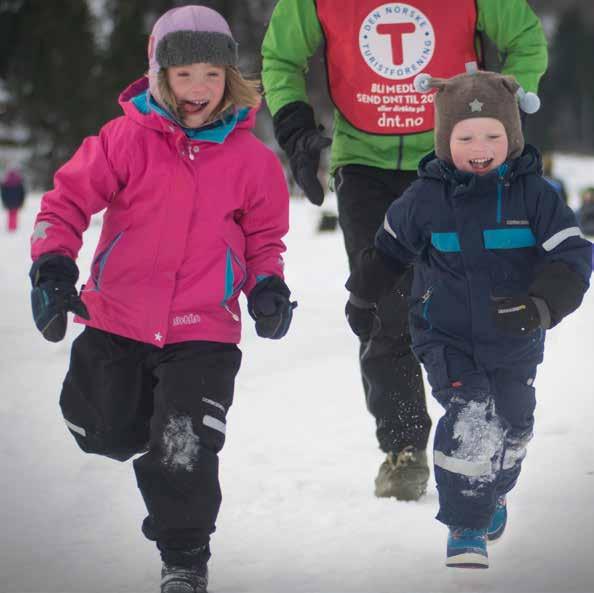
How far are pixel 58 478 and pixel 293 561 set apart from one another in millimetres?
1411

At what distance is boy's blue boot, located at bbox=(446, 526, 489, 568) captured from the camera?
3.14 m

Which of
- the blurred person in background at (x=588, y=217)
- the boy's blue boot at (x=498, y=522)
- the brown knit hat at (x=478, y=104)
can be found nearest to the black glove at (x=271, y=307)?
the brown knit hat at (x=478, y=104)

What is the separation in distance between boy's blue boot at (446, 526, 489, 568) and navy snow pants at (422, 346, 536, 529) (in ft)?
0.08

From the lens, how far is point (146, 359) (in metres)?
3.51

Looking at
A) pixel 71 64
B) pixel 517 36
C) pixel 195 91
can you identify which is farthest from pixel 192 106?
pixel 71 64

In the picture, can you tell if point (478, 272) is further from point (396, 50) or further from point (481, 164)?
point (396, 50)

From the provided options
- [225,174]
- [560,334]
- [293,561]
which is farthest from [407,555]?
[560,334]

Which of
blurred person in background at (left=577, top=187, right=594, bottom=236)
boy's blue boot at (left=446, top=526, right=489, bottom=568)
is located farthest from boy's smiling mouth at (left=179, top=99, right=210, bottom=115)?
blurred person in background at (left=577, top=187, right=594, bottom=236)

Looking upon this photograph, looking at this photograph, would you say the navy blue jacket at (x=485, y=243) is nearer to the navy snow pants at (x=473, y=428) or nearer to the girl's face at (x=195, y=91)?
the navy snow pants at (x=473, y=428)

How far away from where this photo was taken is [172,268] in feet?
11.3

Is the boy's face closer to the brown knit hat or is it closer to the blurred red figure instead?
the brown knit hat

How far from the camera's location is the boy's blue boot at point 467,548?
3.14m

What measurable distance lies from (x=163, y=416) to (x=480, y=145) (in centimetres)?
121

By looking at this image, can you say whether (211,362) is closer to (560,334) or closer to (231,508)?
(231,508)
